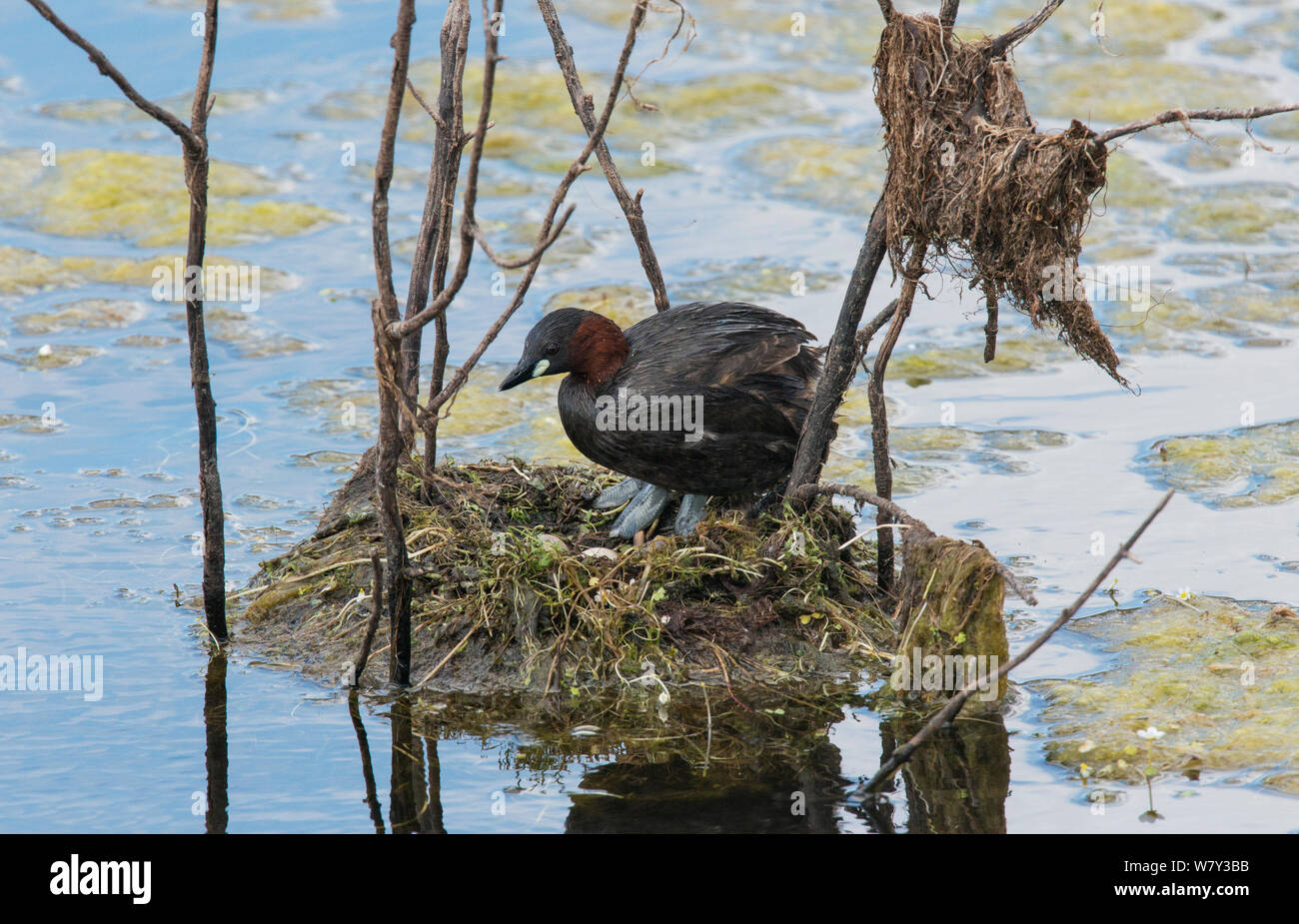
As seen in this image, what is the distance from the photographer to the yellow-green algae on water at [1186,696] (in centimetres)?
557

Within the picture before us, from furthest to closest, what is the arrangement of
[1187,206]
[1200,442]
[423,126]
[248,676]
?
[423,126] < [1187,206] < [1200,442] < [248,676]

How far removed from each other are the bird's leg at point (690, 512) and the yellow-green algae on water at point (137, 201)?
5.67 m

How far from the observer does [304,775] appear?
5.47 m

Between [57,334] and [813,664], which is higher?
[57,334]

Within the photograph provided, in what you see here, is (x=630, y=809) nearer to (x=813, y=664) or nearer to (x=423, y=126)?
(x=813, y=664)

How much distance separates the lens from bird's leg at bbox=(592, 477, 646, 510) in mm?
7102

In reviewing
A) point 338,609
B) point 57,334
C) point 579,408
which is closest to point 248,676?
point 338,609

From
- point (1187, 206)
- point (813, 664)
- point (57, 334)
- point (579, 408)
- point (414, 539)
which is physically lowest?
point (813, 664)

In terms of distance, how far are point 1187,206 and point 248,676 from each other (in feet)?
28.5

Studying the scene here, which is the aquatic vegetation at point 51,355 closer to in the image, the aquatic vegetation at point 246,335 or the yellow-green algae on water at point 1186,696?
the aquatic vegetation at point 246,335

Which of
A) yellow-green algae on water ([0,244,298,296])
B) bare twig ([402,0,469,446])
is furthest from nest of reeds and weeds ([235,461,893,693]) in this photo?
yellow-green algae on water ([0,244,298,296])

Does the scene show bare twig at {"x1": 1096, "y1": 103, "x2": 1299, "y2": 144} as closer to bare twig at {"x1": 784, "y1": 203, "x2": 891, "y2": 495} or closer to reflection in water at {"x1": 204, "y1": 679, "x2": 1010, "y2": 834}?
bare twig at {"x1": 784, "y1": 203, "x2": 891, "y2": 495}

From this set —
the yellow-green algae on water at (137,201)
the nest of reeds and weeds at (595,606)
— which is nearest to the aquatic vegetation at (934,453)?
the nest of reeds and weeds at (595,606)

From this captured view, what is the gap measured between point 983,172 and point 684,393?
5.55ft
